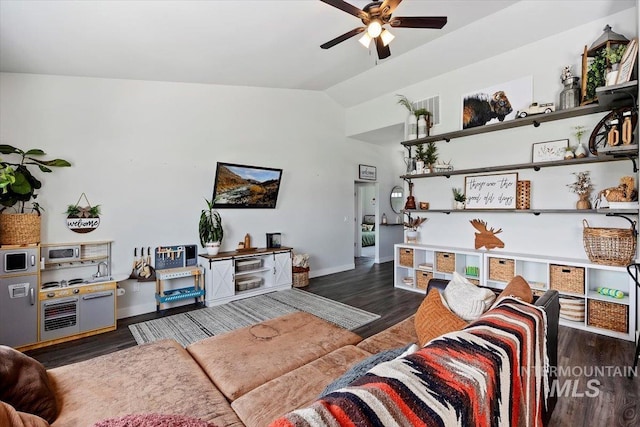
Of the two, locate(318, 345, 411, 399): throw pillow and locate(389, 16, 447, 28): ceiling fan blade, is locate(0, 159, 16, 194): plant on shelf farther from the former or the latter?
locate(389, 16, 447, 28): ceiling fan blade

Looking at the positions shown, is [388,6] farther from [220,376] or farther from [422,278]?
[422,278]

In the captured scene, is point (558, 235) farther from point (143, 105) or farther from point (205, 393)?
point (143, 105)

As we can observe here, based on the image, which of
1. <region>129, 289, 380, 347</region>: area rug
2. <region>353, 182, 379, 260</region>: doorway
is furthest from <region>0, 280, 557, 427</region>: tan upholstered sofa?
<region>353, 182, 379, 260</region>: doorway

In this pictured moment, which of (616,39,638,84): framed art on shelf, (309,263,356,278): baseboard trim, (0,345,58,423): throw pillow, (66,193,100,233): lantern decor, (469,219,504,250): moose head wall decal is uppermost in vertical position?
(616,39,638,84): framed art on shelf

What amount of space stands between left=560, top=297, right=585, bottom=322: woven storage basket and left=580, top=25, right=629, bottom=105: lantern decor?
219 centimetres

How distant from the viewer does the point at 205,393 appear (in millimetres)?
1396

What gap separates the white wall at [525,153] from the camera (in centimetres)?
331

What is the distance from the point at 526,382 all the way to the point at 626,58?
3.24m

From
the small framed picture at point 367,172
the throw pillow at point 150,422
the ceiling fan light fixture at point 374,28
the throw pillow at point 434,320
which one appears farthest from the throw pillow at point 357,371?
the small framed picture at point 367,172

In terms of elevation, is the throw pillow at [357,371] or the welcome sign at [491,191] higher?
the welcome sign at [491,191]

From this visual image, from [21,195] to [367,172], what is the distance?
5.69 meters

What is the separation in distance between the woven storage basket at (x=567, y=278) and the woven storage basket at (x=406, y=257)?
1823 millimetres

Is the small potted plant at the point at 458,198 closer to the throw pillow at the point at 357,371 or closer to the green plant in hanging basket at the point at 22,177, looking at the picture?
the throw pillow at the point at 357,371

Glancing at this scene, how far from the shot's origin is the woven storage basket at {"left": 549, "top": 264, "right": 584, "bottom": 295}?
3174 millimetres
